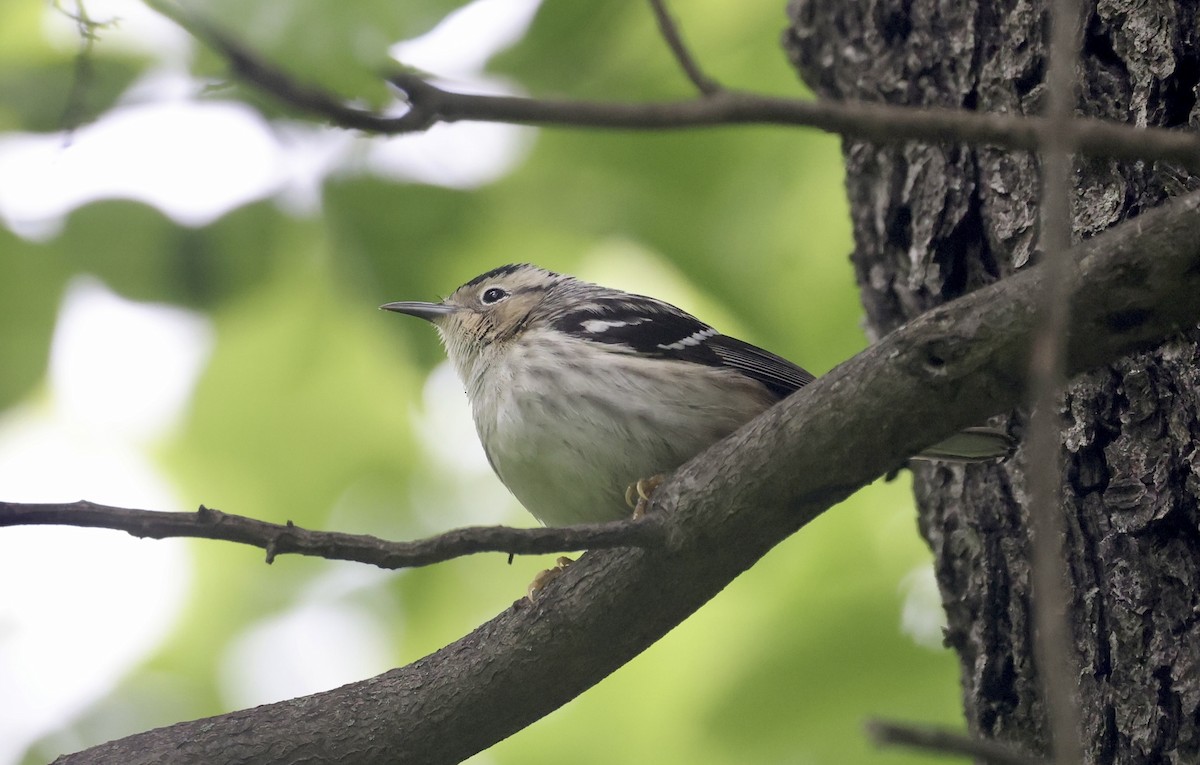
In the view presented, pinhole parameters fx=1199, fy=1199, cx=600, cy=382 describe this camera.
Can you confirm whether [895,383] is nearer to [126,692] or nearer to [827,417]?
[827,417]

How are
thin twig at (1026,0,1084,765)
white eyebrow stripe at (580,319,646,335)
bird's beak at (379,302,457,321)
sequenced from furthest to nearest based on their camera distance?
bird's beak at (379,302,457,321) → white eyebrow stripe at (580,319,646,335) → thin twig at (1026,0,1084,765)

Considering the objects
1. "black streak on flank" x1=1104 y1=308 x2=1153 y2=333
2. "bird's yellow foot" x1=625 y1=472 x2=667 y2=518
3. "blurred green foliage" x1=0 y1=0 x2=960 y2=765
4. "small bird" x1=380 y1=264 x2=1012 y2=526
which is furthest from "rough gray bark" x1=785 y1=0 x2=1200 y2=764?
"bird's yellow foot" x1=625 y1=472 x2=667 y2=518

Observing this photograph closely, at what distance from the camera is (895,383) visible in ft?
A: 11.1

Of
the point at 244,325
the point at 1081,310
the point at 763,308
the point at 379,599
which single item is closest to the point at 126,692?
the point at 379,599

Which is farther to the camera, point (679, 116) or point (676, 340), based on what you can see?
point (676, 340)

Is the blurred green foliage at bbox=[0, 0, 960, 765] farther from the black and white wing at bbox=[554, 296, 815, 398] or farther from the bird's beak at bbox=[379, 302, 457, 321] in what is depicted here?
the black and white wing at bbox=[554, 296, 815, 398]

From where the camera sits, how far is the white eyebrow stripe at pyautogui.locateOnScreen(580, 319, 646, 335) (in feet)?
19.6

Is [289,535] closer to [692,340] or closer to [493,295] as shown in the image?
[692,340]

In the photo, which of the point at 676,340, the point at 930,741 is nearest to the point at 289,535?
the point at 930,741

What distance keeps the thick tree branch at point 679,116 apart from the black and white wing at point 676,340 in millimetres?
3181

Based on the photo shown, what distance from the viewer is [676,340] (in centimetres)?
591

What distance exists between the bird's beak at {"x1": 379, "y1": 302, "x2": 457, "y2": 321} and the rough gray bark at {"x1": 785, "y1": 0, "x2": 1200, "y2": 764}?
2323mm

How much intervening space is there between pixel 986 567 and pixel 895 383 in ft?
6.09

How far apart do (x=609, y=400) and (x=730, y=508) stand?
1637 mm
